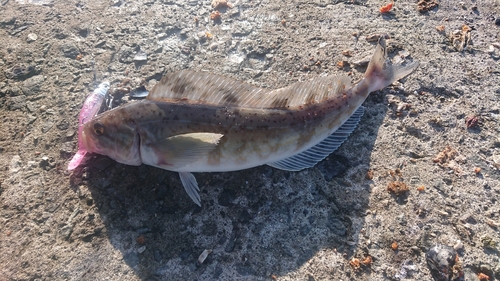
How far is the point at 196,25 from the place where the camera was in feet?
16.1

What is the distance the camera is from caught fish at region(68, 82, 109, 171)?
344cm

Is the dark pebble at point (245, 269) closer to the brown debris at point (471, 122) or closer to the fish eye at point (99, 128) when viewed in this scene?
the fish eye at point (99, 128)

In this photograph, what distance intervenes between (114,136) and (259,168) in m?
1.37

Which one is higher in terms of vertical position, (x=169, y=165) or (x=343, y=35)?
(x=343, y=35)

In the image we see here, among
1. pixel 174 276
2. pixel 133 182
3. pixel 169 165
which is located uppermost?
pixel 169 165

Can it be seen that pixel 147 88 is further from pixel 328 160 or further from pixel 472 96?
pixel 472 96

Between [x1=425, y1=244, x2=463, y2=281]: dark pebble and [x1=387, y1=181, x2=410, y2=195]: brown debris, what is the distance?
1.86 feet

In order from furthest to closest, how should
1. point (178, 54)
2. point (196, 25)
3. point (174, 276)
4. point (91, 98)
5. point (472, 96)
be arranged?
1. point (196, 25)
2. point (178, 54)
3. point (472, 96)
4. point (91, 98)
5. point (174, 276)

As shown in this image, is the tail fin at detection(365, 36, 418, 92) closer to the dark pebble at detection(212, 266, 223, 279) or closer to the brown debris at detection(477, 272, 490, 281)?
the brown debris at detection(477, 272, 490, 281)

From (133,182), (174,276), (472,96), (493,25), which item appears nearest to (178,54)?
(133,182)

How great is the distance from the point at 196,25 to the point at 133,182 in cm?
245

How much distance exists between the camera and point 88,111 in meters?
3.67

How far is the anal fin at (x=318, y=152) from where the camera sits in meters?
3.45

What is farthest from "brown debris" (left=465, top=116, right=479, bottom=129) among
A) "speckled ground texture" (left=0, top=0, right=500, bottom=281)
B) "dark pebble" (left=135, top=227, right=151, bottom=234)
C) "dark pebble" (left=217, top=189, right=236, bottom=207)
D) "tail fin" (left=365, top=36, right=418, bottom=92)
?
"dark pebble" (left=135, top=227, right=151, bottom=234)
